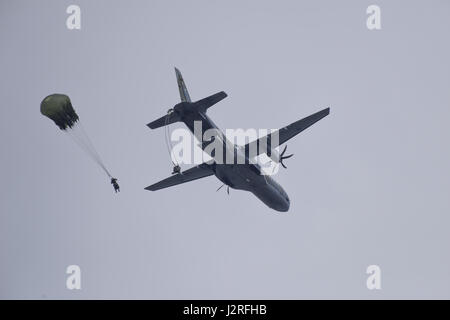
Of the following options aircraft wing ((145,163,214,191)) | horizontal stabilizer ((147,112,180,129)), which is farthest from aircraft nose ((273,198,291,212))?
horizontal stabilizer ((147,112,180,129))

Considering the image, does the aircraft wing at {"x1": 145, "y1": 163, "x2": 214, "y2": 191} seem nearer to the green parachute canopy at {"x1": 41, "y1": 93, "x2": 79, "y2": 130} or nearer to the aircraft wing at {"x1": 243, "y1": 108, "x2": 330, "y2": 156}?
the aircraft wing at {"x1": 243, "y1": 108, "x2": 330, "y2": 156}

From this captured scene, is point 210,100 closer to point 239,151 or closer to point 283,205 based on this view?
point 239,151

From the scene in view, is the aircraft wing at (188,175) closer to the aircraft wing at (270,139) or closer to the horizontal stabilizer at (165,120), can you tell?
the aircraft wing at (270,139)

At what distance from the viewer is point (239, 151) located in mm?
41000

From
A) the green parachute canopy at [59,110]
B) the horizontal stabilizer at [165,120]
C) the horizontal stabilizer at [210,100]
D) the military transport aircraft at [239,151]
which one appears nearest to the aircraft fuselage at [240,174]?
the military transport aircraft at [239,151]

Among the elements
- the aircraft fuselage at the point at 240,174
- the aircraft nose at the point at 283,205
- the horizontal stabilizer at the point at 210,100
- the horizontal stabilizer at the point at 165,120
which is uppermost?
the horizontal stabilizer at the point at 210,100

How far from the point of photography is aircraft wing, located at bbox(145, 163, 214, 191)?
44.5m

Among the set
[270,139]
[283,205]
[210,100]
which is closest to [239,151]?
[270,139]

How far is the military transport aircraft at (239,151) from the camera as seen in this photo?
38.5 meters
